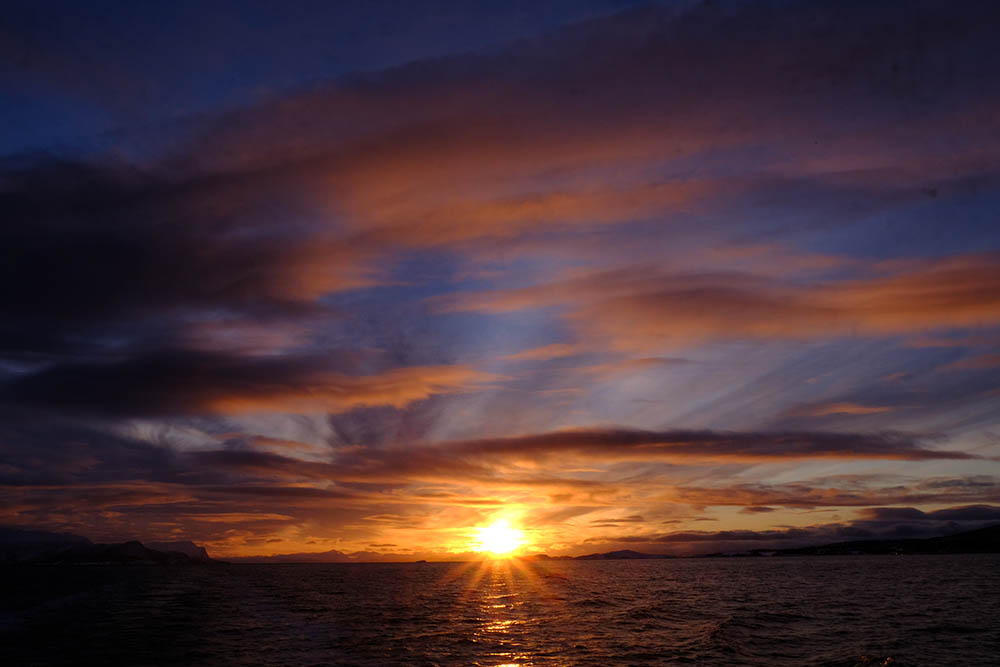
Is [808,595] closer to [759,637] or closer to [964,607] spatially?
[964,607]

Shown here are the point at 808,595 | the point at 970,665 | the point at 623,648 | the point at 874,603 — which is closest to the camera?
the point at 970,665

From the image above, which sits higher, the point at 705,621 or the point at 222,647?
the point at 222,647

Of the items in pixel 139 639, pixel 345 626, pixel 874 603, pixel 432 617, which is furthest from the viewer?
pixel 874 603

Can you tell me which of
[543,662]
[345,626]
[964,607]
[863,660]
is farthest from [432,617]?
[964,607]

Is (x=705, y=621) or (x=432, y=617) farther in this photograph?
(x=432, y=617)

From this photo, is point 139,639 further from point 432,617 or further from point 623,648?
point 623,648

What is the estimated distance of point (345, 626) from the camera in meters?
53.6

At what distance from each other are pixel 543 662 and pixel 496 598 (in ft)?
176

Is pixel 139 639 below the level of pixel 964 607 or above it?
above

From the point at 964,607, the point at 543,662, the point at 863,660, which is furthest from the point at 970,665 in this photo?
the point at 964,607

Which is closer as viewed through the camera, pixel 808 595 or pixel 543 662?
pixel 543 662

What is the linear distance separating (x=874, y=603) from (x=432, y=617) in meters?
50.4

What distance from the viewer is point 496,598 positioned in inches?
3420

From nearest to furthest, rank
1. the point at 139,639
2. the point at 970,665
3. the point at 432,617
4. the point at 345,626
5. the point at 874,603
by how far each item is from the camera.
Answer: the point at 970,665 → the point at 139,639 → the point at 345,626 → the point at 432,617 → the point at 874,603
